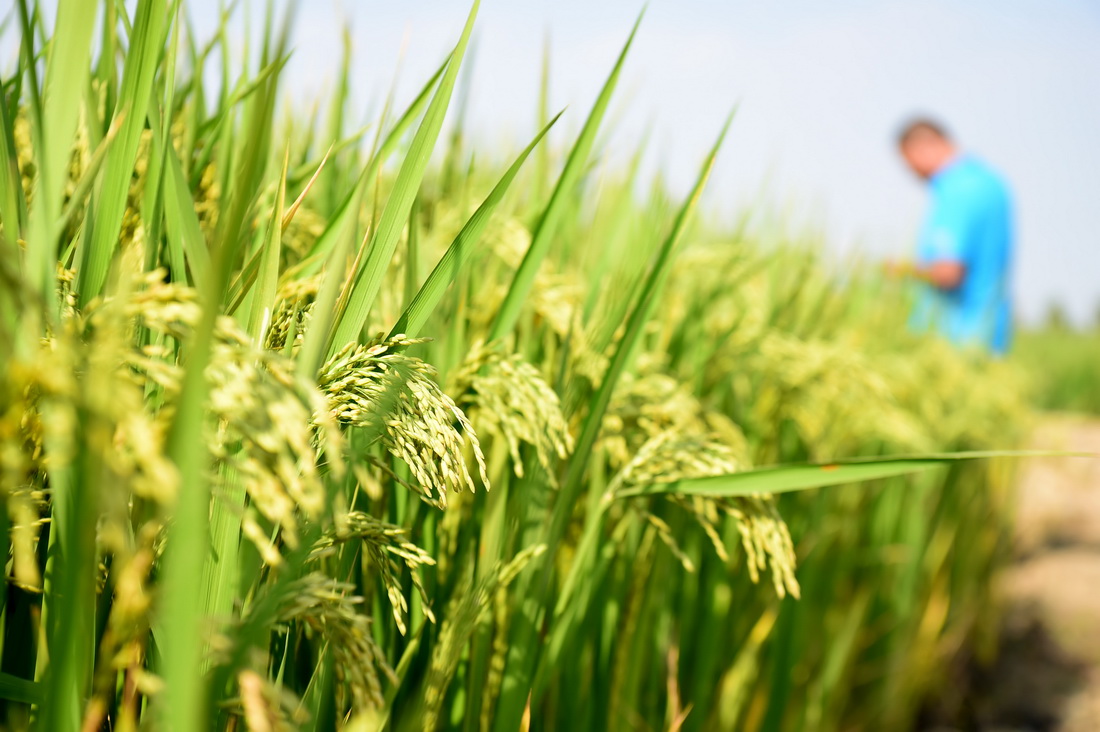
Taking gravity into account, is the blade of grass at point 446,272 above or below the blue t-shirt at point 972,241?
below

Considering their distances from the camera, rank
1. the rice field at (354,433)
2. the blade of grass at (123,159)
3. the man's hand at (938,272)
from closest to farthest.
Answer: the rice field at (354,433), the blade of grass at (123,159), the man's hand at (938,272)

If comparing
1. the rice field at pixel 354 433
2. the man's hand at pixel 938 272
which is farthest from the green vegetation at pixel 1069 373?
the rice field at pixel 354 433

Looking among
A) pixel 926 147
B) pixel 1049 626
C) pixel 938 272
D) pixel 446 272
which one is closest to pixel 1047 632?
pixel 1049 626

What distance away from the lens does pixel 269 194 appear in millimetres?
790

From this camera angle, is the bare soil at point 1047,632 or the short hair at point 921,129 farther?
the short hair at point 921,129

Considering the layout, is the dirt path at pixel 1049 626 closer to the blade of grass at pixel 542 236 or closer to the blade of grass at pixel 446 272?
the blade of grass at pixel 542 236

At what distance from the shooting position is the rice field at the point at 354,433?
35 centimetres

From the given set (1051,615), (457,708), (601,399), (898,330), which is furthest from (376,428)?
(1051,615)

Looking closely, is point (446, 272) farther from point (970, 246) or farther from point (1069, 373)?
point (1069, 373)

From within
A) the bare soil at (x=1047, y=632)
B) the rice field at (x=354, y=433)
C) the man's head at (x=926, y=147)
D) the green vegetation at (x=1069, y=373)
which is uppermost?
the man's head at (x=926, y=147)

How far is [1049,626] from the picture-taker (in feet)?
9.50

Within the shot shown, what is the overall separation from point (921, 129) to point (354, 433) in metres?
4.76

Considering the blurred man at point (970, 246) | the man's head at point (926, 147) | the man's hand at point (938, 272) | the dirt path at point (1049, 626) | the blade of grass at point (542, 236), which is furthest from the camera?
the man's head at point (926, 147)

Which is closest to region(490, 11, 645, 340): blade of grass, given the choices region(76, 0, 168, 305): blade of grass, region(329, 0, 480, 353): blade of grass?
region(329, 0, 480, 353): blade of grass
